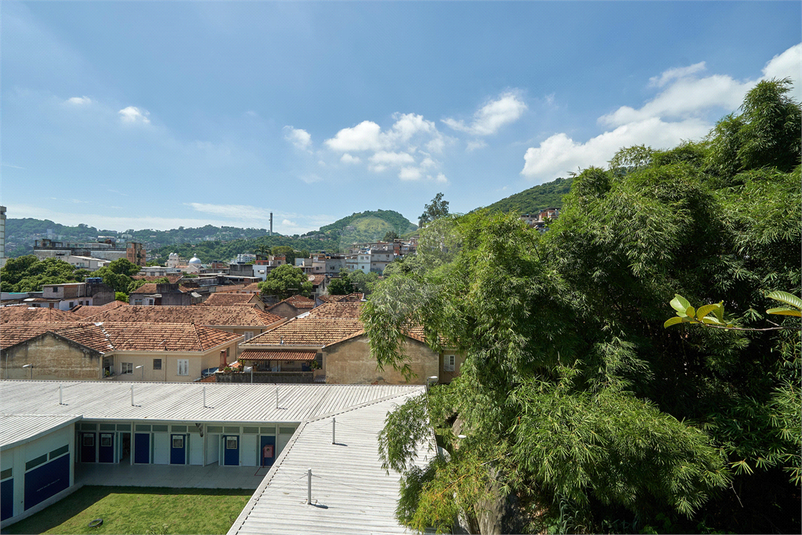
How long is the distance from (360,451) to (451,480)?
12.5 ft

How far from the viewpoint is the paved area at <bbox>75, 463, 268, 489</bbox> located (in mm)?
10500

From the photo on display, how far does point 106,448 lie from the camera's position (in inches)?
454

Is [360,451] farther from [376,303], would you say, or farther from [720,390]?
[720,390]

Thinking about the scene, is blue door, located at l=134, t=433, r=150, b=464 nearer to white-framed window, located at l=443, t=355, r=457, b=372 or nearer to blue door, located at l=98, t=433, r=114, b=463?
blue door, located at l=98, t=433, r=114, b=463

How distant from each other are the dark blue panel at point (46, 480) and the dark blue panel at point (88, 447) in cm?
117

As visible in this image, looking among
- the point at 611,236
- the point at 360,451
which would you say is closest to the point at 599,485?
the point at 611,236

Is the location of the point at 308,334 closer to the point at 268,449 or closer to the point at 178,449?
the point at 268,449

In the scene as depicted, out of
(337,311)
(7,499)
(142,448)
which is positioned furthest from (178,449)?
(337,311)

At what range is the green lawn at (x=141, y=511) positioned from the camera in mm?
8648

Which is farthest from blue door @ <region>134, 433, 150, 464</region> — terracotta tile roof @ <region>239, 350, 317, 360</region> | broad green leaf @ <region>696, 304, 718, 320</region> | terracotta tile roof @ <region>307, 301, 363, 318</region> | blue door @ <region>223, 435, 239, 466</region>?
broad green leaf @ <region>696, 304, 718, 320</region>

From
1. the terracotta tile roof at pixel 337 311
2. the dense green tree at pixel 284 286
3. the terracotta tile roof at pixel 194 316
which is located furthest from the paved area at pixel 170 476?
the dense green tree at pixel 284 286

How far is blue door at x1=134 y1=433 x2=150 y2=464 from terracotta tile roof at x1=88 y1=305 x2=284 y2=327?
10.2m

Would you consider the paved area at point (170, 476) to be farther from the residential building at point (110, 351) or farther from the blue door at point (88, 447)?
the residential building at point (110, 351)

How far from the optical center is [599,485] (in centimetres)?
429
